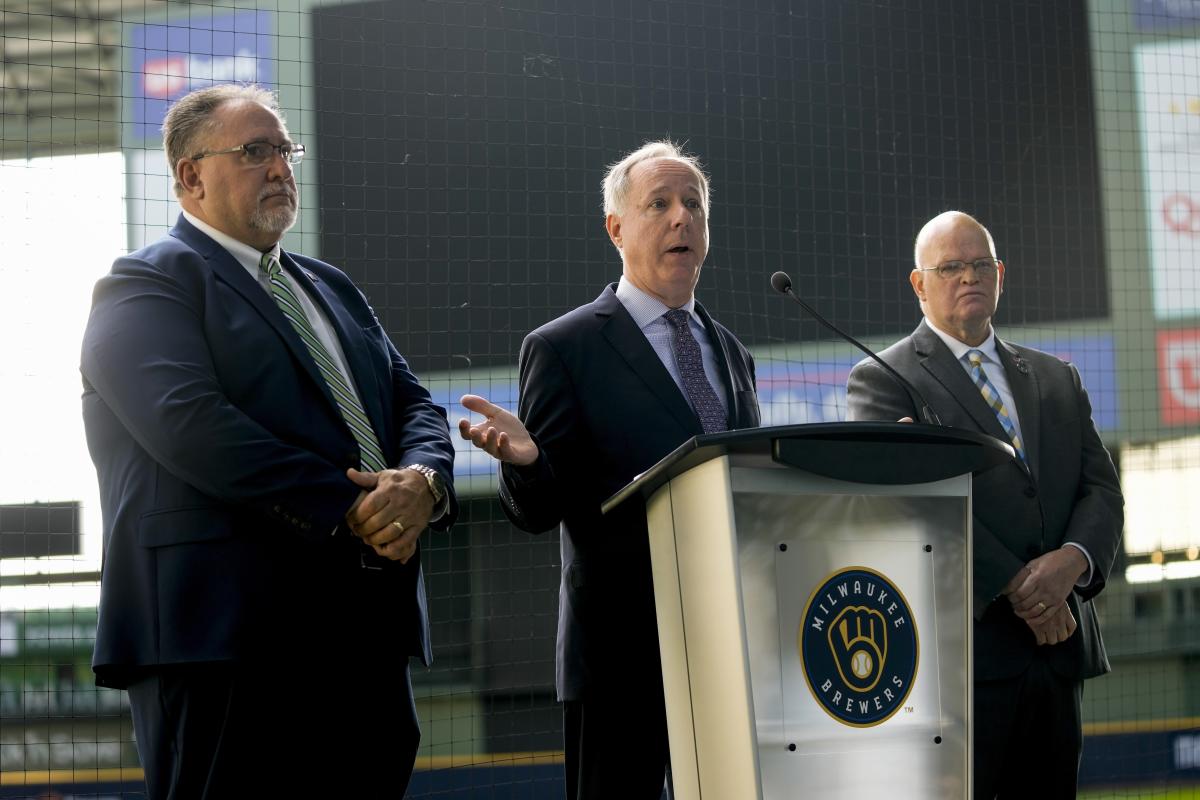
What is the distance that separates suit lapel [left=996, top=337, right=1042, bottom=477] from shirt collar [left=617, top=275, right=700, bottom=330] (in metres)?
0.78

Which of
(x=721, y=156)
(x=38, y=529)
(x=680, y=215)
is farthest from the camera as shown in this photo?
(x=721, y=156)

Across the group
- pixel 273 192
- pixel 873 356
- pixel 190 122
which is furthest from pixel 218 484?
pixel 873 356

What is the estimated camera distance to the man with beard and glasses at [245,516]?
1778 millimetres

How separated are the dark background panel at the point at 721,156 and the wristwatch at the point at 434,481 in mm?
4343

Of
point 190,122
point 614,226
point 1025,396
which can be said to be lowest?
point 1025,396

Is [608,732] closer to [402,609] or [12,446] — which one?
[402,609]

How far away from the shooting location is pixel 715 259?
7.42 metres

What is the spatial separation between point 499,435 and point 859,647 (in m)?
0.64

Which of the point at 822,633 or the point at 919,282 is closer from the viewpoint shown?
the point at 822,633

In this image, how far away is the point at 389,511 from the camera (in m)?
1.85

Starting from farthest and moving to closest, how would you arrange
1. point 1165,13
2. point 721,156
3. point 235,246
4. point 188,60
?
point 721,156 → point 1165,13 → point 188,60 → point 235,246

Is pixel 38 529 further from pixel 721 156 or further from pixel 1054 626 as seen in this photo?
pixel 1054 626

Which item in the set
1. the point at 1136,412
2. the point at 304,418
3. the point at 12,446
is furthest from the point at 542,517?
the point at 1136,412

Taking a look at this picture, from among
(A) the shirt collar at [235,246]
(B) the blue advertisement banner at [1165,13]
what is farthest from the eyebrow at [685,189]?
(B) the blue advertisement banner at [1165,13]
